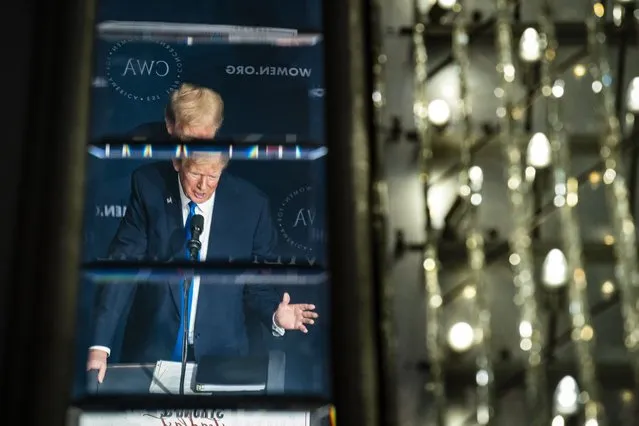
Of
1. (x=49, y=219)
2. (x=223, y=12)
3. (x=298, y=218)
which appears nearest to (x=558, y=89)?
(x=298, y=218)

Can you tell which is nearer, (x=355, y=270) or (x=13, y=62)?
(x=355, y=270)

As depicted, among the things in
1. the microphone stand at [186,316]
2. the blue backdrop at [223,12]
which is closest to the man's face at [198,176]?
the microphone stand at [186,316]

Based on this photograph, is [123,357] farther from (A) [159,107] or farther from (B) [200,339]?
(A) [159,107]

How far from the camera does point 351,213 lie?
203 cm

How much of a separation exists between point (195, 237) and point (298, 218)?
243 millimetres

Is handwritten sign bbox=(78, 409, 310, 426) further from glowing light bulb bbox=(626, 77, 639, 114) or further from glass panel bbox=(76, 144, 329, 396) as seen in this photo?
glowing light bulb bbox=(626, 77, 639, 114)

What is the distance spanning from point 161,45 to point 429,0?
0.69 metres

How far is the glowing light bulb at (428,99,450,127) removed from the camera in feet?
7.04

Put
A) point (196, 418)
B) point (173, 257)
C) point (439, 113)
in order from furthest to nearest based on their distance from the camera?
point (439, 113)
point (173, 257)
point (196, 418)

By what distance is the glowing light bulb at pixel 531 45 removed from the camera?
2.20m

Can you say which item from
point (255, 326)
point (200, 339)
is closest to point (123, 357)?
point (200, 339)

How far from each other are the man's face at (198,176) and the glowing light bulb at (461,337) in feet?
2.13

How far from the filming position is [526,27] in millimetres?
2232

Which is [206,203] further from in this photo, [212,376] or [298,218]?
[212,376]
